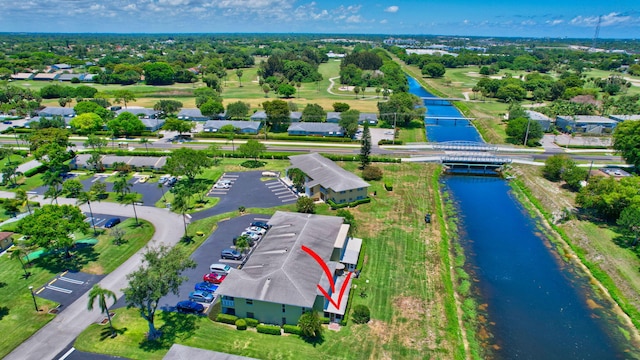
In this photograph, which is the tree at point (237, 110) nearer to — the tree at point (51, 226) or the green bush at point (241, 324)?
the tree at point (51, 226)

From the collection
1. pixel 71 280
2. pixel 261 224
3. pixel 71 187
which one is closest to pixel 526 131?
pixel 261 224

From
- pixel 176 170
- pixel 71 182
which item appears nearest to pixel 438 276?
pixel 176 170

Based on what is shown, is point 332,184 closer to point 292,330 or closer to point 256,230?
point 256,230

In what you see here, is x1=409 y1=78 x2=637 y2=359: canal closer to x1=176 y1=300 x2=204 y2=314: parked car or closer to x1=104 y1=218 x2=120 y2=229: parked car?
x1=176 y1=300 x2=204 y2=314: parked car

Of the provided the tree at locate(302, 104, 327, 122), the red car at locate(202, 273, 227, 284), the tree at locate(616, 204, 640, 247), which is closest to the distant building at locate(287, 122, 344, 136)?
the tree at locate(302, 104, 327, 122)

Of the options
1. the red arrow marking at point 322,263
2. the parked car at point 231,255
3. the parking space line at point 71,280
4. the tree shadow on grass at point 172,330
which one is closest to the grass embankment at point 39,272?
the parking space line at point 71,280

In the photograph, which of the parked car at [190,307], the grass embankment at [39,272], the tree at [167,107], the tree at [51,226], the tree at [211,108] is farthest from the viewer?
→ the tree at [167,107]
